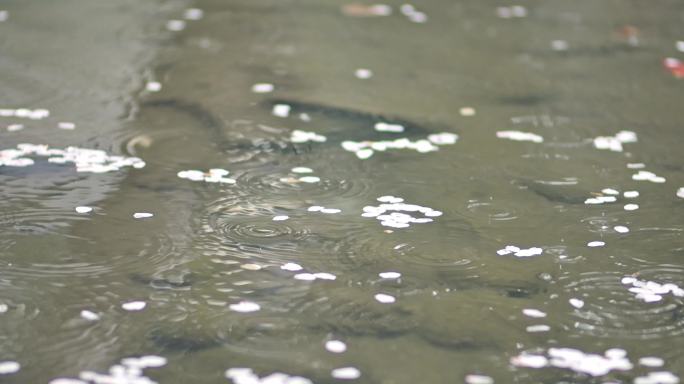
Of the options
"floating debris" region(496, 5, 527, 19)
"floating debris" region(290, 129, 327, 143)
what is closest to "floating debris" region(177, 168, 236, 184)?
"floating debris" region(290, 129, 327, 143)

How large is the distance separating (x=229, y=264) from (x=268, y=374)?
86 cm

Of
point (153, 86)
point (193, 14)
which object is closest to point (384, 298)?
point (153, 86)

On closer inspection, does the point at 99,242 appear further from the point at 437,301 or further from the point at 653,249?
the point at 653,249

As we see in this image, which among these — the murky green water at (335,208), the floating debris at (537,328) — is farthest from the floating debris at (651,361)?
the floating debris at (537,328)

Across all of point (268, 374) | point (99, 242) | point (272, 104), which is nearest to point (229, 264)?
point (99, 242)

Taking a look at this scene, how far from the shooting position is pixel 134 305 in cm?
347

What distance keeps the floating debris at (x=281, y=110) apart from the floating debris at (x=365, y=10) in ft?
8.99

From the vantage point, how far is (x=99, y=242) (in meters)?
4.00

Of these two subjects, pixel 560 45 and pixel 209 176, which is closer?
pixel 209 176

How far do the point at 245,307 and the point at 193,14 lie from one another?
5306mm

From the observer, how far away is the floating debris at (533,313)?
3502 millimetres

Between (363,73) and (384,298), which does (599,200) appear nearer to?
(384,298)

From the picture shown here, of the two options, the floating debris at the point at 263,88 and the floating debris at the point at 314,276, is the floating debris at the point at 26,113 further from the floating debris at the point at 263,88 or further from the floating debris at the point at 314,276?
the floating debris at the point at 314,276

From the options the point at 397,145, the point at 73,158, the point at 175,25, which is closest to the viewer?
the point at 73,158
